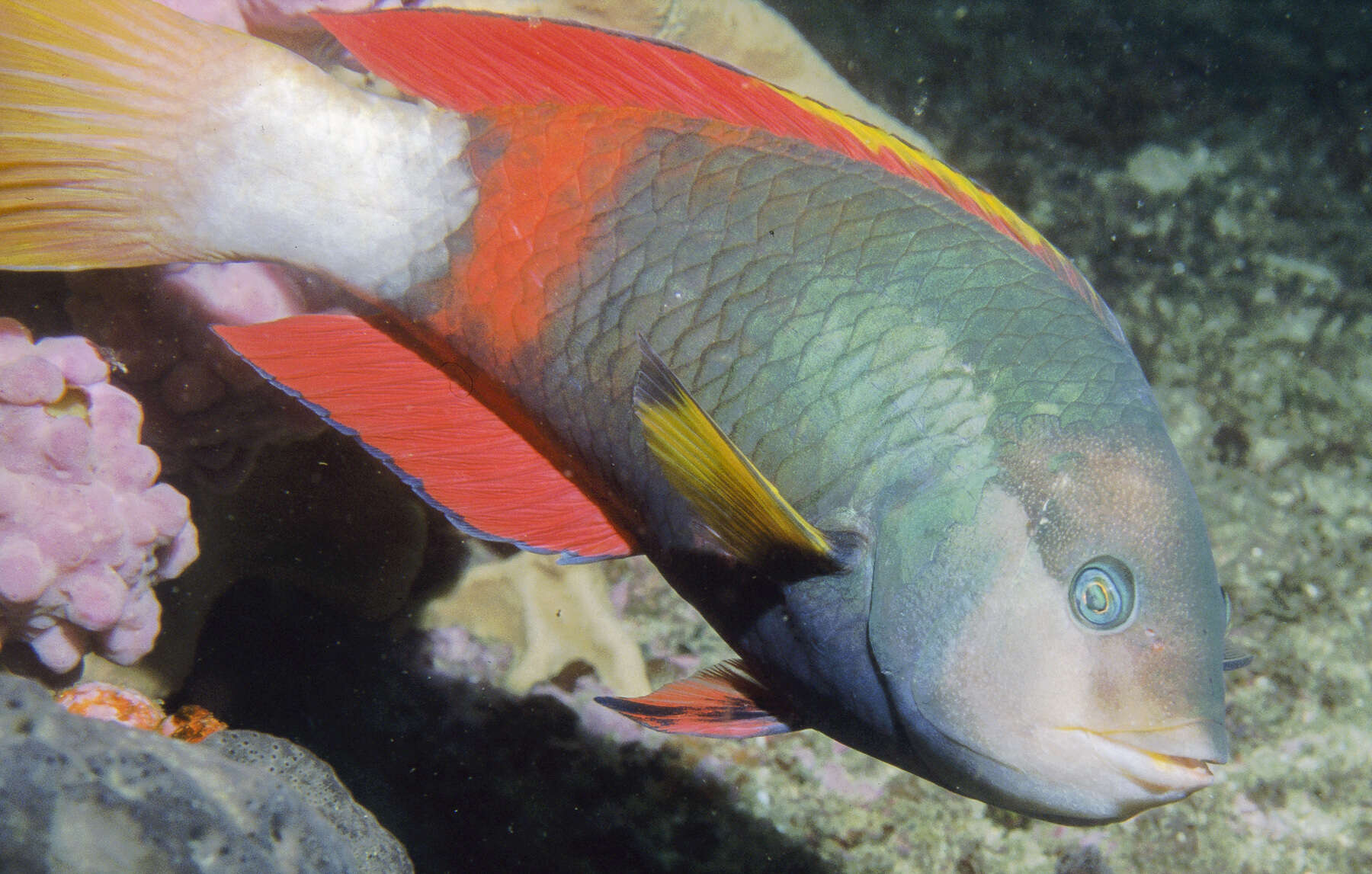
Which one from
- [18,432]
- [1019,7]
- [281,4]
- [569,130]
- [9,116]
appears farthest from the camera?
[1019,7]

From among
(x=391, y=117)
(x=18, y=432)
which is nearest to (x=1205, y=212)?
(x=391, y=117)

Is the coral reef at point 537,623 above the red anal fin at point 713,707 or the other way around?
the other way around

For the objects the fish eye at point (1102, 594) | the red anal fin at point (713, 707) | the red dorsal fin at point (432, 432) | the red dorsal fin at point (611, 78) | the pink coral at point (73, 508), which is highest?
the red dorsal fin at point (611, 78)

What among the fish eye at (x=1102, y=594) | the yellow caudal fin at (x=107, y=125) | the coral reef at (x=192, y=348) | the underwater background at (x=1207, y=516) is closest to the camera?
the fish eye at (x=1102, y=594)

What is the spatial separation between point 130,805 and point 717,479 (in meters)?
→ 1.06

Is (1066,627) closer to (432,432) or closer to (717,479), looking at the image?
(717,479)

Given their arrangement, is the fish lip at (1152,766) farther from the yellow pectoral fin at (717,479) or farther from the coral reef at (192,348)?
the coral reef at (192,348)

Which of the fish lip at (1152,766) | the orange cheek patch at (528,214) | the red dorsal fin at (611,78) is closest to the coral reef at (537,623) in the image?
the orange cheek patch at (528,214)

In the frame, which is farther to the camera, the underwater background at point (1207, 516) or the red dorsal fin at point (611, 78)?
the underwater background at point (1207, 516)

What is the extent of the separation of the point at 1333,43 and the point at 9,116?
4662 mm

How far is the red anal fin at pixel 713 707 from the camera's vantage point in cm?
161

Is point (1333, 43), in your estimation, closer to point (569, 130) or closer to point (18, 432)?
point (569, 130)

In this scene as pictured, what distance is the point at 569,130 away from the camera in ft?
5.31

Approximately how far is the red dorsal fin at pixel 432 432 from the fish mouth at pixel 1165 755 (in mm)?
1026
